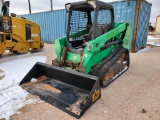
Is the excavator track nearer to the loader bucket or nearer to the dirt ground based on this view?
the dirt ground

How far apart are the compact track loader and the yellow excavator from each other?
11.6 ft

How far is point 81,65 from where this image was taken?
343cm

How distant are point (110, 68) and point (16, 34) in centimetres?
503

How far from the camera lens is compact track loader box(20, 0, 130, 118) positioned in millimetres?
2828

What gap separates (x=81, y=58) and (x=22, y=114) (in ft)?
5.72

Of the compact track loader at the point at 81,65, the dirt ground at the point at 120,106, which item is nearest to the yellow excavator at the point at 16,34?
the compact track loader at the point at 81,65

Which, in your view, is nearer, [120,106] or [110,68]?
[120,106]

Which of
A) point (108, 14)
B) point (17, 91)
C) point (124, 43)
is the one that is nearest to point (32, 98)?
point (17, 91)

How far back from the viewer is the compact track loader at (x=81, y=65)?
2.83m

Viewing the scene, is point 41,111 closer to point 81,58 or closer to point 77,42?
point 81,58

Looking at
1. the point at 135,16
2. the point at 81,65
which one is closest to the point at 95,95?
the point at 81,65

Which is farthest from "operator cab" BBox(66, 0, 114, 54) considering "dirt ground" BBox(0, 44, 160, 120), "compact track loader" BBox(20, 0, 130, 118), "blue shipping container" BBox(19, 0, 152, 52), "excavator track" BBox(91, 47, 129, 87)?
"blue shipping container" BBox(19, 0, 152, 52)

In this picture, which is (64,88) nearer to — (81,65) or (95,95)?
(81,65)

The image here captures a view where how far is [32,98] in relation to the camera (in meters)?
3.03
